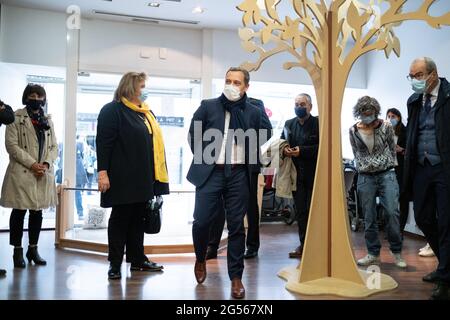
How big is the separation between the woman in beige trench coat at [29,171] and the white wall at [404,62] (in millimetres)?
4090

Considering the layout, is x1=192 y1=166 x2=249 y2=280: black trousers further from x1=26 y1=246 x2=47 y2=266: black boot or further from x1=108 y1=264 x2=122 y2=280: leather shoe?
x1=26 y1=246 x2=47 y2=266: black boot

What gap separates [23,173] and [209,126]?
4.95ft

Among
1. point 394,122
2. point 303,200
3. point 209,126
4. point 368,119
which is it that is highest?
point 394,122

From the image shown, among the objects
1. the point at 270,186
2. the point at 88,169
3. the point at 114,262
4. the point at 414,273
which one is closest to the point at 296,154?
the point at 414,273

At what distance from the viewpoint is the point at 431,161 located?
106 inches

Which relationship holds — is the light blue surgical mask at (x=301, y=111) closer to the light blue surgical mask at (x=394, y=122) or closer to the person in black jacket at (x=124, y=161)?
the person in black jacket at (x=124, y=161)

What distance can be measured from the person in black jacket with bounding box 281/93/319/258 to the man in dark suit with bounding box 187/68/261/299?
2.96ft

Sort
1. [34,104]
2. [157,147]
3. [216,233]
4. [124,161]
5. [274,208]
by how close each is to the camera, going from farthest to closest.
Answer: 1. [274,208]
2. [216,233]
3. [34,104]
4. [157,147]
5. [124,161]

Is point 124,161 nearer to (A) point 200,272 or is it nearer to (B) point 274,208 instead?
(A) point 200,272

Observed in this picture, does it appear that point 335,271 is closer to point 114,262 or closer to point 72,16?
point 114,262

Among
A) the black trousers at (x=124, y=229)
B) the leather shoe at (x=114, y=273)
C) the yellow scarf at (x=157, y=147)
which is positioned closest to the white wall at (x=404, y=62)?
the yellow scarf at (x=157, y=147)

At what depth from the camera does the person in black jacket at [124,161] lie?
2861mm

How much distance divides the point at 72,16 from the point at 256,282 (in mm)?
4160

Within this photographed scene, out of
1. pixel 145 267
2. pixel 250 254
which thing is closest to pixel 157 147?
pixel 145 267
